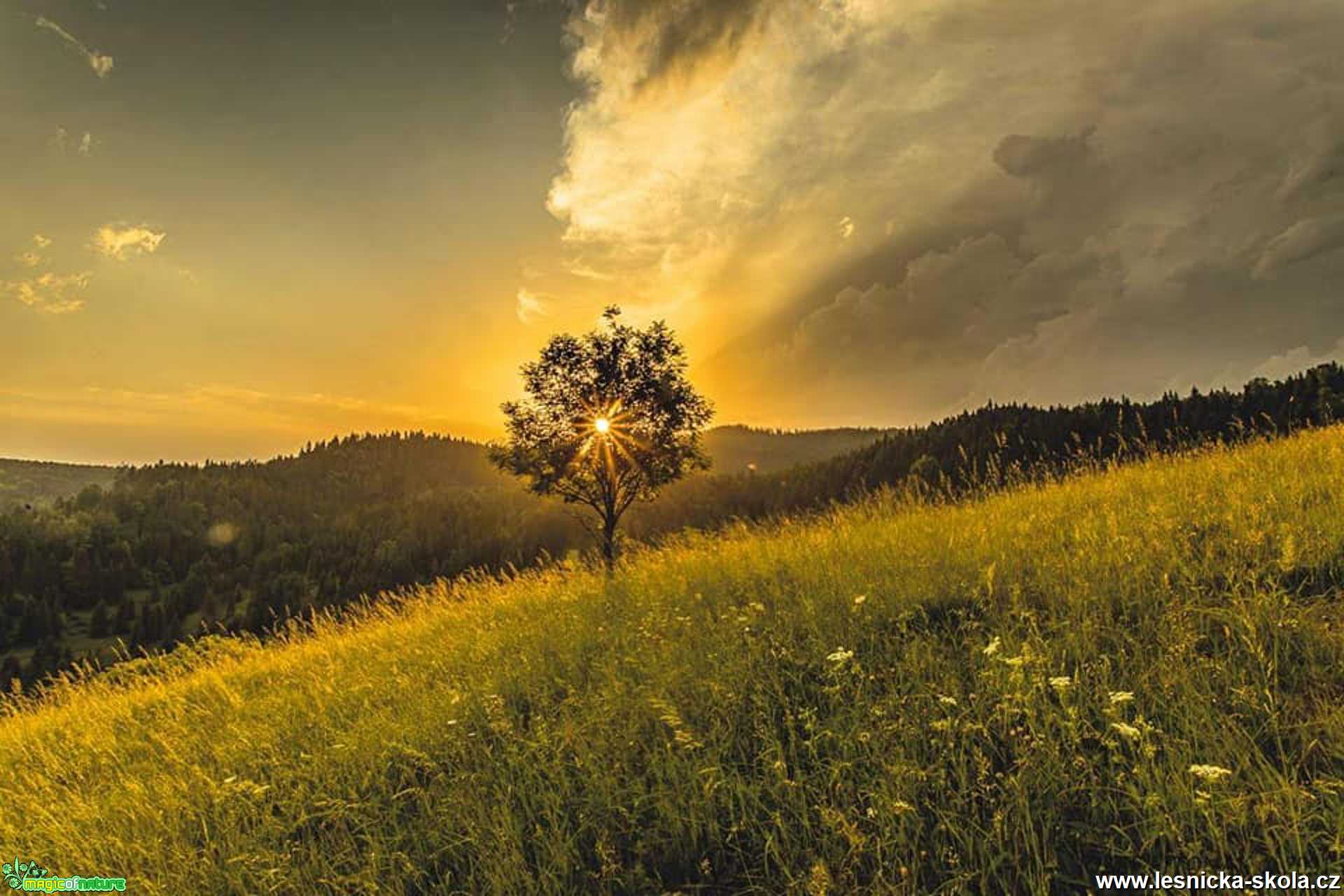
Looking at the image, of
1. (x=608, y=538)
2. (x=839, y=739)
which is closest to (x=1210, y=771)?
(x=839, y=739)

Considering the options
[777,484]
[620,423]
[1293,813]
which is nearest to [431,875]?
[1293,813]

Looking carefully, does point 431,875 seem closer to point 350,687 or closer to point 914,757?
point 914,757

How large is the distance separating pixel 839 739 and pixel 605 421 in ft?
67.9

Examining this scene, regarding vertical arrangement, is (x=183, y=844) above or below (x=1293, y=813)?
below

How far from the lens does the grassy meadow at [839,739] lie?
10.9 feet

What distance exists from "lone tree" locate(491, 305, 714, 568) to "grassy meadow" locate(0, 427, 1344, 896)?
1590cm

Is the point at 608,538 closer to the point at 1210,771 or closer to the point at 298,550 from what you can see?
the point at 1210,771

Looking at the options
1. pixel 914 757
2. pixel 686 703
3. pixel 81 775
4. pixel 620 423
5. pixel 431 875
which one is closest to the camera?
pixel 914 757

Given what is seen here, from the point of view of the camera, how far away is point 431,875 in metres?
4.27

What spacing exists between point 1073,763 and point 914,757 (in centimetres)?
85

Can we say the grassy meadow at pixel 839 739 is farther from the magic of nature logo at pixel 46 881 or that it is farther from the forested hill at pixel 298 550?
the forested hill at pixel 298 550

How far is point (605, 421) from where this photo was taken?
2430 centimetres

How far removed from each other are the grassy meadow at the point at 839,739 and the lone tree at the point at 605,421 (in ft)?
52.1

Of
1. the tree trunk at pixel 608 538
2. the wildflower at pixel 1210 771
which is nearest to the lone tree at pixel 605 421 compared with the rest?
the tree trunk at pixel 608 538
